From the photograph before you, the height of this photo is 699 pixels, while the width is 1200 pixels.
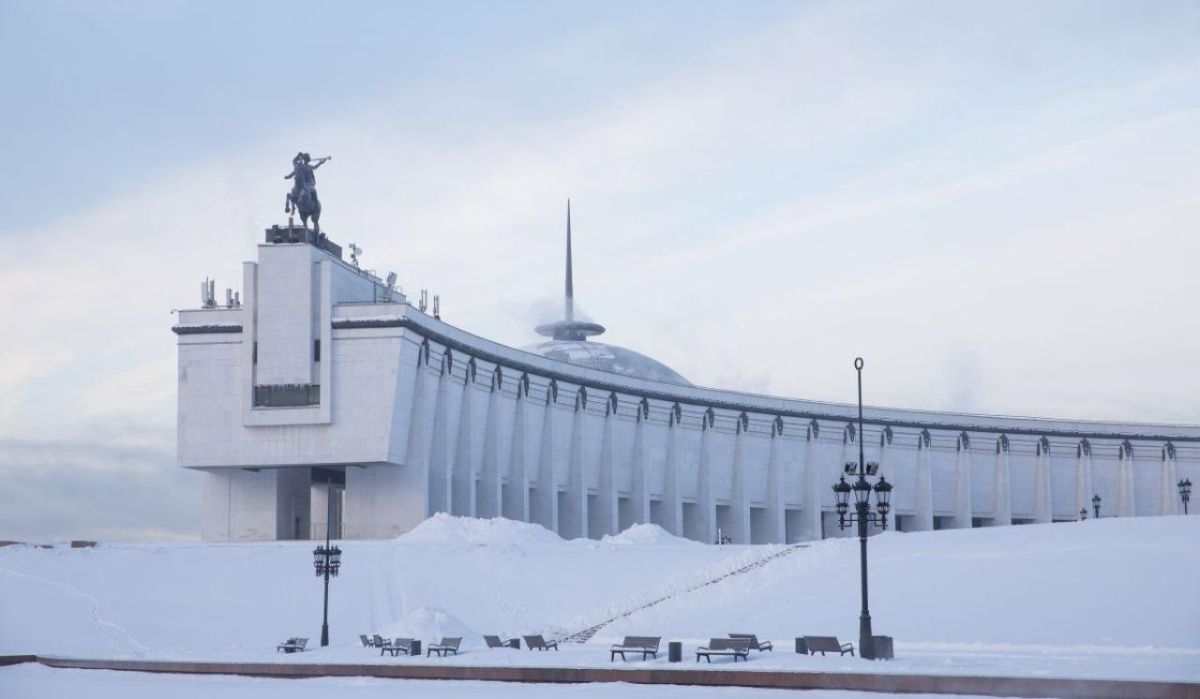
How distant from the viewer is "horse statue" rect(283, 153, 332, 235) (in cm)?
7931

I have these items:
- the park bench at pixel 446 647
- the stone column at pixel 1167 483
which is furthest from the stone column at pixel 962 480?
the park bench at pixel 446 647

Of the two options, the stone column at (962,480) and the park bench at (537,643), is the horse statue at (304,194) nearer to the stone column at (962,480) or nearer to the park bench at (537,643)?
the park bench at (537,643)

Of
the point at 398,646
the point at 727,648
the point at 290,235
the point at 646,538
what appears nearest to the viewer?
the point at 727,648

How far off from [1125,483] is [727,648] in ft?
309

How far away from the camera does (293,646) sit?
4394 cm

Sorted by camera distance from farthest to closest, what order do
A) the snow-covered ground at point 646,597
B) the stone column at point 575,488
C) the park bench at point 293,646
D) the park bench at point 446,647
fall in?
the stone column at point 575,488, the park bench at point 293,646, the park bench at point 446,647, the snow-covered ground at point 646,597

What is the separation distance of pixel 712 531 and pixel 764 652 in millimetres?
68427

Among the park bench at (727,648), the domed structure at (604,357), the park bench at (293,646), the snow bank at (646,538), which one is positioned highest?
the domed structure at (604,357)

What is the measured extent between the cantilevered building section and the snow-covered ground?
11.2 m

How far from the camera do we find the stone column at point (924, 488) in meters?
118

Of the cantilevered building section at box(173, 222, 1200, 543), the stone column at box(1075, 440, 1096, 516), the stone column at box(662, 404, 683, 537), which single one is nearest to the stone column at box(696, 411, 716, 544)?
the cantilevered building section at box(173, 222, 1200, 543)

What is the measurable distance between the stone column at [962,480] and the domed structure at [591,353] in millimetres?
21521

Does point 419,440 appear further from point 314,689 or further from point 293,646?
point 314,689

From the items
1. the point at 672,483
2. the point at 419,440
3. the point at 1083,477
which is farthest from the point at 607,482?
the point at 1083,477
